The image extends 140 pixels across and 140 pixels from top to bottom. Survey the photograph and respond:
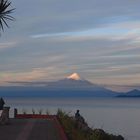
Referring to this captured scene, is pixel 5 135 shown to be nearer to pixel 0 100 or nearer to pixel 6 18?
pixel 6 18

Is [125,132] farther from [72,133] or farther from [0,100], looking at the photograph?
[72,133]

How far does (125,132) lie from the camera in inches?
2559

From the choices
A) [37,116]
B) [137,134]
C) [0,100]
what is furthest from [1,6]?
[137,134]

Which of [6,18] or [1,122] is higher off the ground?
[6,18]

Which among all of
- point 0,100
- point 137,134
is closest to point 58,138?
point 0,100

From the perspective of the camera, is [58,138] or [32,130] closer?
[58,138]

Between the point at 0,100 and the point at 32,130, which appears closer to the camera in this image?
the point at 32,130

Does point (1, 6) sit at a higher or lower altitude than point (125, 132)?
higher

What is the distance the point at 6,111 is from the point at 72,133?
31.0ft

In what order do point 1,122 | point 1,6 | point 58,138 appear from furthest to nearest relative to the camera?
point 1,122 < point 1,6 < point 58,138

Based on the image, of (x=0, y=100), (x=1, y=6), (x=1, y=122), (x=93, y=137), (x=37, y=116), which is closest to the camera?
(x=93, y=137)

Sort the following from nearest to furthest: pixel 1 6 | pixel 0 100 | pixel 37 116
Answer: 1. pixel 1 6
2. pixel 0 100
3. pixel 37 116

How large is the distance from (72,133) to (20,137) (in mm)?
2387

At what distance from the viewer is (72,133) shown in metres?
23.6
